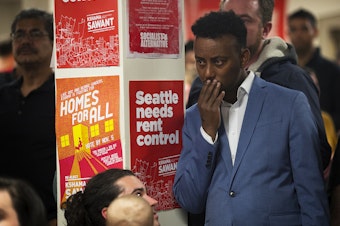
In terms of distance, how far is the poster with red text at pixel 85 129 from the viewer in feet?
11.0

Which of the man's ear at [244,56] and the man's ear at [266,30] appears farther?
the man's ear at [266,30]

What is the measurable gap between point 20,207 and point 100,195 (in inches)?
22.5

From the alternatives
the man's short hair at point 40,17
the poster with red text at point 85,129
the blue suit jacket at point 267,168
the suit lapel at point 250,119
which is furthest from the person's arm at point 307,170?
the man's short hair at point 40,17

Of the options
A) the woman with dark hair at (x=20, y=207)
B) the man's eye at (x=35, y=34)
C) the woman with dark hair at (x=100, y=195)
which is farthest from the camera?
the man's eye at (x=35, y=34)

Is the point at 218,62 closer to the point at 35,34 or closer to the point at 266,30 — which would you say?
the point at 266,30

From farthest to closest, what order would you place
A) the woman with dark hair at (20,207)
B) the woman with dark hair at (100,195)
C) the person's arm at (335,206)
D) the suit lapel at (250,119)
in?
the person's arm at (335,206) < the suit lapel at (250,119) < the woman with dark hair at (100,195) < the woman with dark hair at (20,207)

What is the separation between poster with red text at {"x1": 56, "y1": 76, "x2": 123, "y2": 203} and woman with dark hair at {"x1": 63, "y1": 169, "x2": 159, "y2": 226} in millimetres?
182

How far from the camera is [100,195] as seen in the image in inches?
123

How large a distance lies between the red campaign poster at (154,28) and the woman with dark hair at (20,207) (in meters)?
0.92

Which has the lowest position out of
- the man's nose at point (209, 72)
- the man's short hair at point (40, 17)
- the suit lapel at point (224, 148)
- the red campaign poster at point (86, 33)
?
the suit lapel at point (224, 148)

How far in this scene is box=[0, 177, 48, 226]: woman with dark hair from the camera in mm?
2576

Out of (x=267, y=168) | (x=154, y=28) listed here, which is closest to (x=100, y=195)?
(x=267, y=168)

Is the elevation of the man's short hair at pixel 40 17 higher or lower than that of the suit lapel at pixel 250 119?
higher

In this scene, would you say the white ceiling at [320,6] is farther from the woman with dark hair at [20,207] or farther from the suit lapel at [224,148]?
the woman with dark hair at [20,207]
